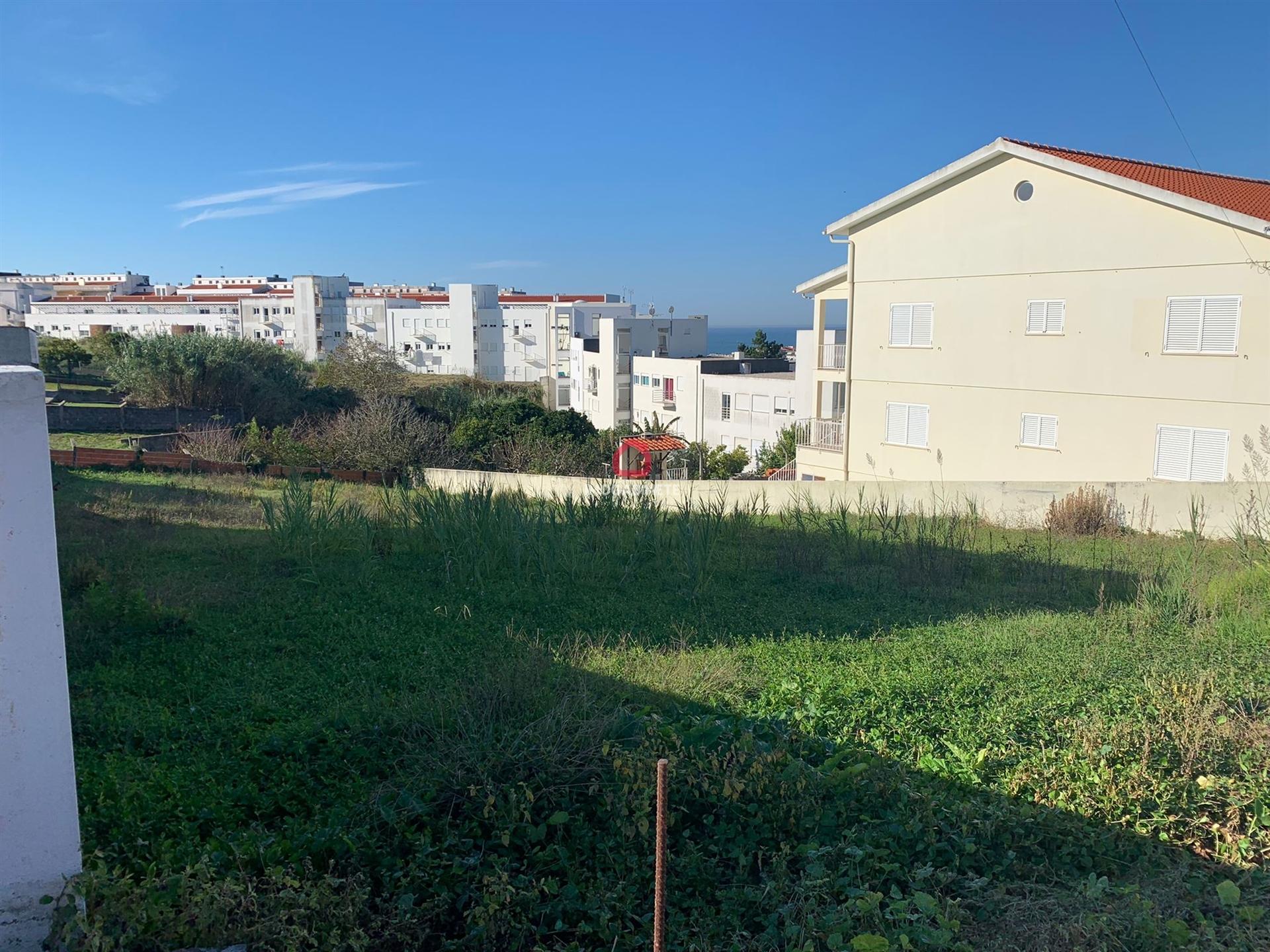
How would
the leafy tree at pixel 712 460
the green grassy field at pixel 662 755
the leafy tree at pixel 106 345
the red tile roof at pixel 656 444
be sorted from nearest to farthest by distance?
the green grassy field at pixel 662 755 < the leafy tree at pixel 712 460 < the red tile roof at pixel 656 444 < the leafy tree at pixel 106 345

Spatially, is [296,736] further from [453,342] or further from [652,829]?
[453,342]

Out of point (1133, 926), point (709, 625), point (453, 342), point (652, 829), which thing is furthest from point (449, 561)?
point (453, 342)

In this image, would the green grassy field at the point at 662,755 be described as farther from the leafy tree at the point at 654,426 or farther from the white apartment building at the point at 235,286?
the white apartment building at the point at 235,286

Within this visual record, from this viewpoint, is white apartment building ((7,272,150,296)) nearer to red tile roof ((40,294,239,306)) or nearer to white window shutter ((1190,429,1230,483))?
red tile roof ((40,294,239,306))

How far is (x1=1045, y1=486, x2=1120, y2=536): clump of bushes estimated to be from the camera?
45.3 feet

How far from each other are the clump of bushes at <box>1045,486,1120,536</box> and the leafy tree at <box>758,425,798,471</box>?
1980 centimetres

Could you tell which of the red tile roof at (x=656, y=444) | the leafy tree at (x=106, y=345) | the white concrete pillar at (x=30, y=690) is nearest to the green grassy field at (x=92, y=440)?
the leafy tree at (x=106, y=345)

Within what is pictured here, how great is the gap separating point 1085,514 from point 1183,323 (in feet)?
22.6

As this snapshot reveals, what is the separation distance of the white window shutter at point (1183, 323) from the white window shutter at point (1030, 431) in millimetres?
3063

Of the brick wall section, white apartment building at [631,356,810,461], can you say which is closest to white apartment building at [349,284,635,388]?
white apartment building at [631,356,810,461]

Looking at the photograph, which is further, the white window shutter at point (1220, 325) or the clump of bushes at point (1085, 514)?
the white window shutter at point (1220, 325)

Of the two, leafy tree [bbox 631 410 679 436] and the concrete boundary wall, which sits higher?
the concrete boundary wall

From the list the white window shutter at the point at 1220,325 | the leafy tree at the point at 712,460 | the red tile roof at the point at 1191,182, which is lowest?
the leafy tree at the point at 712,460

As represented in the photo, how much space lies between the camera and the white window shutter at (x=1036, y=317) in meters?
20.8
